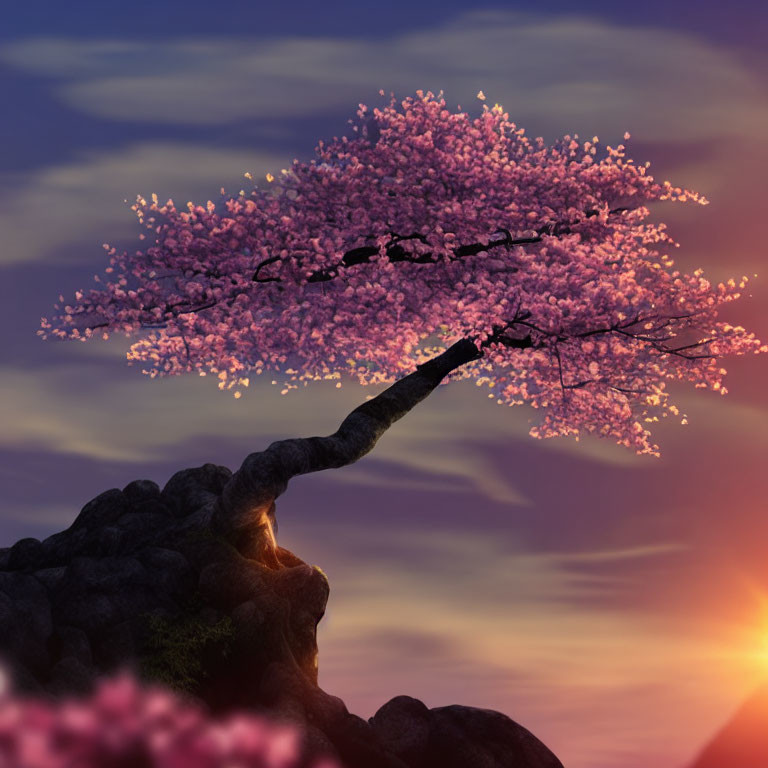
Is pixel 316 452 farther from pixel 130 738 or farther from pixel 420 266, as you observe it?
pixel 130 738

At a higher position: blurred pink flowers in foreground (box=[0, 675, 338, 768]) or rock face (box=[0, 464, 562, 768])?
rock face (box=[0, 464, 562, 768])

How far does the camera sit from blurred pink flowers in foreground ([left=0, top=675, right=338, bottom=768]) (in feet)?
17.2

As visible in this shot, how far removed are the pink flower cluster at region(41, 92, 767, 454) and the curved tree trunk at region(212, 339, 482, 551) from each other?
44.2 inches

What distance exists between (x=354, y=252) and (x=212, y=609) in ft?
26.0

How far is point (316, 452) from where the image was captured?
2123cm

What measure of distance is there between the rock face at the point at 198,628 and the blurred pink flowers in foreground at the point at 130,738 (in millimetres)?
12904

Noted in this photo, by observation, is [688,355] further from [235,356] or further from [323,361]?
[235,356]

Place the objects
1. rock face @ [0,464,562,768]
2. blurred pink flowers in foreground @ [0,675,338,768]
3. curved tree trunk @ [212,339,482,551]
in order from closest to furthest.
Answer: blurred pink flowers in foreground @ [0,675,338,768], rock face @ [0,464,562,768], curved tree trunk @ [212,339,482,551]

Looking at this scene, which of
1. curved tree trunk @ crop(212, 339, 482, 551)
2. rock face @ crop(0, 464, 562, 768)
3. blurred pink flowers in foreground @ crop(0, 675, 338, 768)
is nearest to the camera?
blurred pink flowers in foreground @ crop(0, 675, 338, 768)

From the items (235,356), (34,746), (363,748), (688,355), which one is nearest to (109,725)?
(34,746)

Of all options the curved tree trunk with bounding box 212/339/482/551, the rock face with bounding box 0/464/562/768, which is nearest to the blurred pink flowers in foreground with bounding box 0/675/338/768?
the rock face with bounding box 0/464/562/768

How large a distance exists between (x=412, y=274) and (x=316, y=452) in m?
4.42

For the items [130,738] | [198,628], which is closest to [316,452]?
[198,628]

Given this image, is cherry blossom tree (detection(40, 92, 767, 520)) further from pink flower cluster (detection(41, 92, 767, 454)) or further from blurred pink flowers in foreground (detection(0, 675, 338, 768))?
blurred pink flowers in foreground (detection(0, 675, 338, 768))
